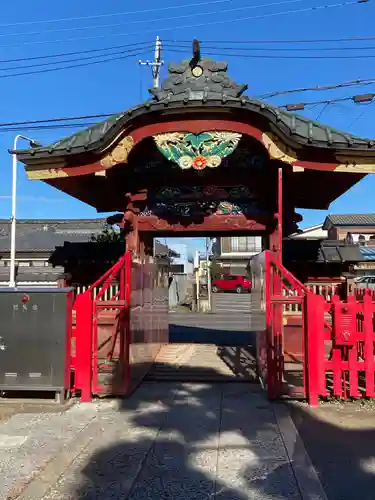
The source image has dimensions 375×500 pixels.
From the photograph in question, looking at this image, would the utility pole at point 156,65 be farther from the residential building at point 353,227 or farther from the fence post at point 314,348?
the residential building at point 353,227

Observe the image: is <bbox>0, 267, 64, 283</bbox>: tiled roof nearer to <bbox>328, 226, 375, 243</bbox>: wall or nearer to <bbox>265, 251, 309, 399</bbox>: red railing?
<bbox>265, 251, 309, 399</bbox>: red railing

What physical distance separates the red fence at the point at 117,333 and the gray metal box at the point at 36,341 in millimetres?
209

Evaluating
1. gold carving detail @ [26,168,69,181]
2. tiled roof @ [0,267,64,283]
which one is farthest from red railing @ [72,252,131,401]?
tiled roof @ [0,267,64,283]

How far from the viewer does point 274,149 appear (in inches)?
286

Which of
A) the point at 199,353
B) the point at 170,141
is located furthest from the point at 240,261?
the point at 170,141

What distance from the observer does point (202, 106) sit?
7102 mm

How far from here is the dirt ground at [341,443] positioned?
3869 mm

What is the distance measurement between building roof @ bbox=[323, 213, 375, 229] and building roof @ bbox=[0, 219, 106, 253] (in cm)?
2470

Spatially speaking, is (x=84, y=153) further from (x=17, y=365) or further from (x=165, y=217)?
(x=17, y=365)

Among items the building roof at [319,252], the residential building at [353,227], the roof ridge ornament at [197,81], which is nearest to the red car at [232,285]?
the residential building at [353,227]

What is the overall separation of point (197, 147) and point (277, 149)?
126cm

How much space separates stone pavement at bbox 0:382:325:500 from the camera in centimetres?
379

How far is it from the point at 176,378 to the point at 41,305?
8.80 ft

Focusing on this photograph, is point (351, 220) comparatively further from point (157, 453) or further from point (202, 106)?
point (157, 453)
